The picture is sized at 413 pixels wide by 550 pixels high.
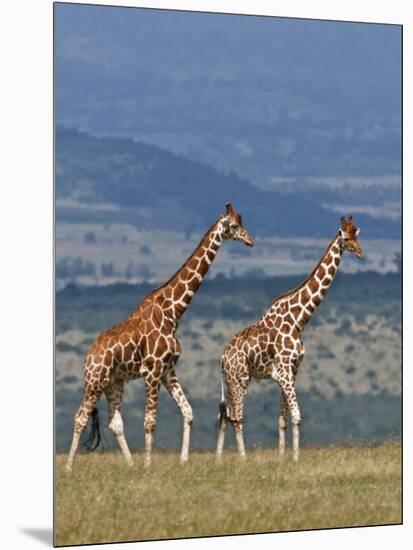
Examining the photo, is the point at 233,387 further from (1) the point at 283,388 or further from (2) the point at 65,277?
(2) the point at 65,277

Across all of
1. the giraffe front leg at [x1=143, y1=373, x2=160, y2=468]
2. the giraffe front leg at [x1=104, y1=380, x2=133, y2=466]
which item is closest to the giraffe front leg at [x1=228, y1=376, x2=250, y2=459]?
the giraffe front leg at [x1=143, y1=373, x2=160, y2=468]

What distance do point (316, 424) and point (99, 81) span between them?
3.52m

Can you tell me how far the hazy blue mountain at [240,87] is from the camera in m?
16.1

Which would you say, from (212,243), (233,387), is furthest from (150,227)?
(233,387)

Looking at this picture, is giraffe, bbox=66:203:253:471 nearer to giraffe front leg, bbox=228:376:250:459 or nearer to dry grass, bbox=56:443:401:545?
dry grass, bbox=56:443:401:545

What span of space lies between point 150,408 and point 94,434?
513 mm

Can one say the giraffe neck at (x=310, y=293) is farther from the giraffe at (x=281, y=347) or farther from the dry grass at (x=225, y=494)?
the dry grass at (x=225, y=494)

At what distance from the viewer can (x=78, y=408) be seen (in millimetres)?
16047

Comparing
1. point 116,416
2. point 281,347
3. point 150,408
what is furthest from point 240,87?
point 116,416

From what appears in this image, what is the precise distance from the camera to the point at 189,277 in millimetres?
16422

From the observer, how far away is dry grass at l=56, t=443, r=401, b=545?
617 inches

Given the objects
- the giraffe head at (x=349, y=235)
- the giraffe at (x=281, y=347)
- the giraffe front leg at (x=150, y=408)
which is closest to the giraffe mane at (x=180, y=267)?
the giraffe front leg at (x=150, y=408)

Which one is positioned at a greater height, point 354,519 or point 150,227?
point 150,227

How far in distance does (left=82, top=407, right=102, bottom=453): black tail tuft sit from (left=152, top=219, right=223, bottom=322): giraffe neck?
1055 mm
